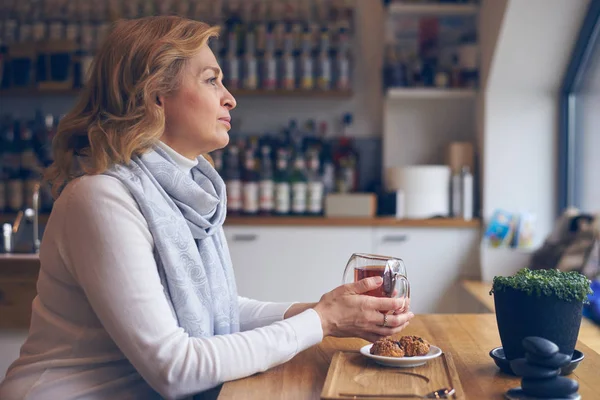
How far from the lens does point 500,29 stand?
139 inches

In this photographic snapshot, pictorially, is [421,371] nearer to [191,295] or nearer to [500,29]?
[191,295]

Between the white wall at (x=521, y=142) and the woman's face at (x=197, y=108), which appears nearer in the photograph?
the woman's face at (x=197, y=108)

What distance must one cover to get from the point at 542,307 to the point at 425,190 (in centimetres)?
272

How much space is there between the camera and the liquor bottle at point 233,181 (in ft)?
12.8

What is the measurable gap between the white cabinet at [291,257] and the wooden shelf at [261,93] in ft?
2.55

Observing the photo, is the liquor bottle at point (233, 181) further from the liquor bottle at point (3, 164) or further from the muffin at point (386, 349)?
the muffin at point (386, 349)

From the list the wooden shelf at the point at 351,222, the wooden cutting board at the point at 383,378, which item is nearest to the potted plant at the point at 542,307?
the wooden cutting board at the point at 383,378

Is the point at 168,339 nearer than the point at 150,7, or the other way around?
the point at 168,339

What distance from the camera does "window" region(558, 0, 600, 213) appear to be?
3.43 meters

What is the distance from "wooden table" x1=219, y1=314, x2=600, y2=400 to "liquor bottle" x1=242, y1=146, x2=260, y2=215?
2398 millimetres

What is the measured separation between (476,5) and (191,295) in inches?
120

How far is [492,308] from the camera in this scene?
2947mm

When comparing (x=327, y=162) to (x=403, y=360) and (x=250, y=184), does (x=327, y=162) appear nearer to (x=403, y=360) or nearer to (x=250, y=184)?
(x=250, y=184)

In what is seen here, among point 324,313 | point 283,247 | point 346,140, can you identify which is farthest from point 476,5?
point 324,313
